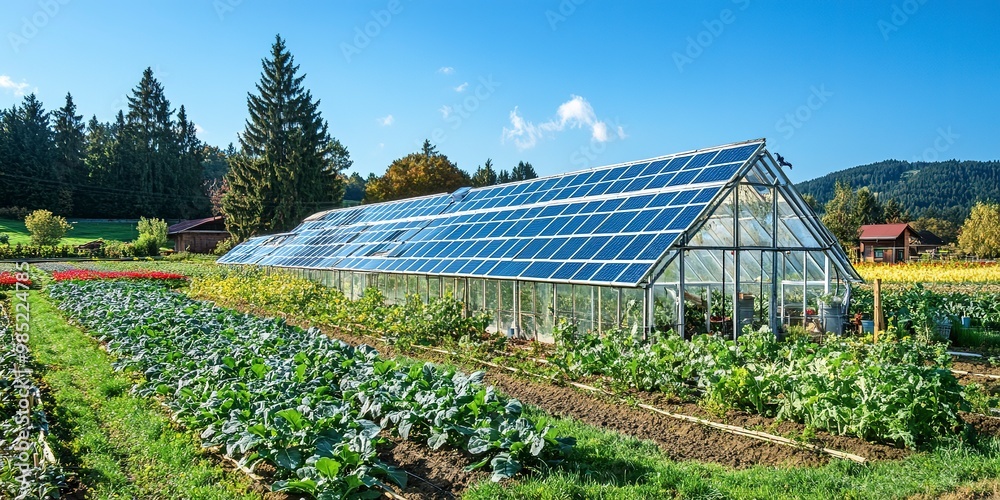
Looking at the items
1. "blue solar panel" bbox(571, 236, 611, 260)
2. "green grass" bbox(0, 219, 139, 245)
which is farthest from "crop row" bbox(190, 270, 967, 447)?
"green grass" bbox(0, 219, 139, 245)

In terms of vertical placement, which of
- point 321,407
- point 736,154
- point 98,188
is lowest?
point 321,407

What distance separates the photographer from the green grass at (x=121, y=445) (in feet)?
22.0

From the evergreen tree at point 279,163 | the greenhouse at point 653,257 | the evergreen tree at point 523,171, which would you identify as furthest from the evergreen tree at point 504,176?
the greenhouse at point 653,257

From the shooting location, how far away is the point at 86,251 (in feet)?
173

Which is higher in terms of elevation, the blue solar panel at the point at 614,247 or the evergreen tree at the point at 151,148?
the evergreen tree at the point at 151,148

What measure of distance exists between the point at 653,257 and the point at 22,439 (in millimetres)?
10554

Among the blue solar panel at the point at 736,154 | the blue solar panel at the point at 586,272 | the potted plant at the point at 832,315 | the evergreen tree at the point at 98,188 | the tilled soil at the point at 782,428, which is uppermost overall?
the evergreen tree at the point at 98,188

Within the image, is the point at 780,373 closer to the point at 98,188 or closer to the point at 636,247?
the point at 636,247

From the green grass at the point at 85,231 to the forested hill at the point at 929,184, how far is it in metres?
143

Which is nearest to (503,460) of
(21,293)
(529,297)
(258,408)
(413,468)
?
(413,468)

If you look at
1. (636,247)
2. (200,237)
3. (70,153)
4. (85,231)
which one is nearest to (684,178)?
(636,247)

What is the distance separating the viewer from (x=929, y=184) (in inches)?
6983

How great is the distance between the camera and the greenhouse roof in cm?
1455

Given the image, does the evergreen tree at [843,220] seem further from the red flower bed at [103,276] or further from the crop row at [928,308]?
the red flower bed at [103,276]
